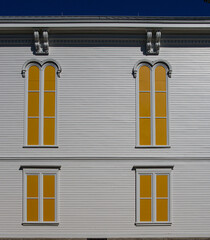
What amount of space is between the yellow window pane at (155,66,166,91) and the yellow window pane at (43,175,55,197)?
5735mm

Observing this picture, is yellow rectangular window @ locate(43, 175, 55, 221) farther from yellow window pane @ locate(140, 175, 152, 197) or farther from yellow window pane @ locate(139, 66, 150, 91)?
yellow window pane @ locate(139, 66, 150, 91)

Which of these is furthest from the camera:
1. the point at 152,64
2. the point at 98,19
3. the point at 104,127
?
the point at 152,64

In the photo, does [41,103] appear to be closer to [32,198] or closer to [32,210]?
[32,198]

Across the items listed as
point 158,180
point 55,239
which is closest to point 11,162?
point 55,239

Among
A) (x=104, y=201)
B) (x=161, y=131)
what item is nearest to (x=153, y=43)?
(x=161, y=131)

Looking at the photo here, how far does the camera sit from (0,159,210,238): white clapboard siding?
13898 millimetres

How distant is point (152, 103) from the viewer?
14.4 metres

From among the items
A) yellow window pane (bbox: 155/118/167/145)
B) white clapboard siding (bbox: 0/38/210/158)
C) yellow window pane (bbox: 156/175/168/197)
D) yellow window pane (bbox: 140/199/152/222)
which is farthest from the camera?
yellow window pane (bbox: 155/118/167/145)

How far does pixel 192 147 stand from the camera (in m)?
14.2

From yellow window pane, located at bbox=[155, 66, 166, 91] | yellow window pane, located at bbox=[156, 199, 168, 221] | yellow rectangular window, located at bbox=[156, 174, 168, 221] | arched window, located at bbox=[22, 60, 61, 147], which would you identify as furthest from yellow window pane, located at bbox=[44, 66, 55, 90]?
yellow window pane, located at bbox=[156, 199, 168, 221]

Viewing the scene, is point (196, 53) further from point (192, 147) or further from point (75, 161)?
point (75, 161)

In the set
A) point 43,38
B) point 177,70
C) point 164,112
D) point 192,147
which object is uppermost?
point 43,38

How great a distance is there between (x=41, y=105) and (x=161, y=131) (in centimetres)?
508

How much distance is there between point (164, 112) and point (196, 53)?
287 cm
